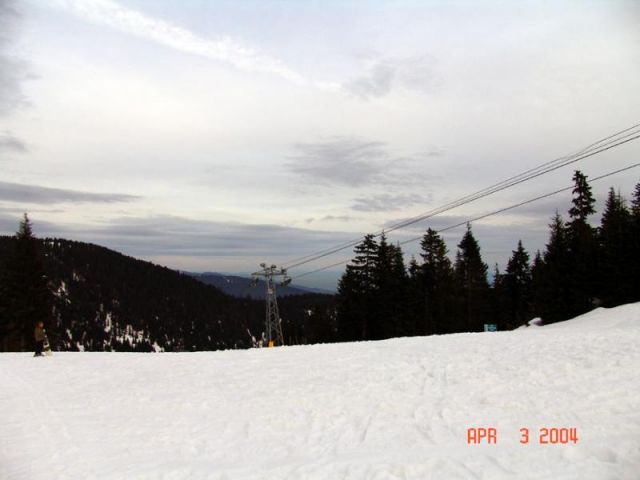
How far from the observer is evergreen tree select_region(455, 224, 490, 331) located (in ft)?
219

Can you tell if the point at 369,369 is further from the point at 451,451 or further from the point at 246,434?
the point at 451,451

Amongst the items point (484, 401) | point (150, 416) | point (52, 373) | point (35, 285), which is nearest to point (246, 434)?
point (150, 416)

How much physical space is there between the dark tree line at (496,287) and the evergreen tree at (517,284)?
0.15 meters

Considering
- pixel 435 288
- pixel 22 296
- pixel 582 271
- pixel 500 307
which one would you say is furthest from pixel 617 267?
pixel 22 296

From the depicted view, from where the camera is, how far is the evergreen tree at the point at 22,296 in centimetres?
4141

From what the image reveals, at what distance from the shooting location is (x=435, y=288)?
61.4 meters

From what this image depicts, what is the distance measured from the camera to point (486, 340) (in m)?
17.4

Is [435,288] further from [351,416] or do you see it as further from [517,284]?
[351,416]

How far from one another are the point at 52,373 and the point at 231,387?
30.4 feet
